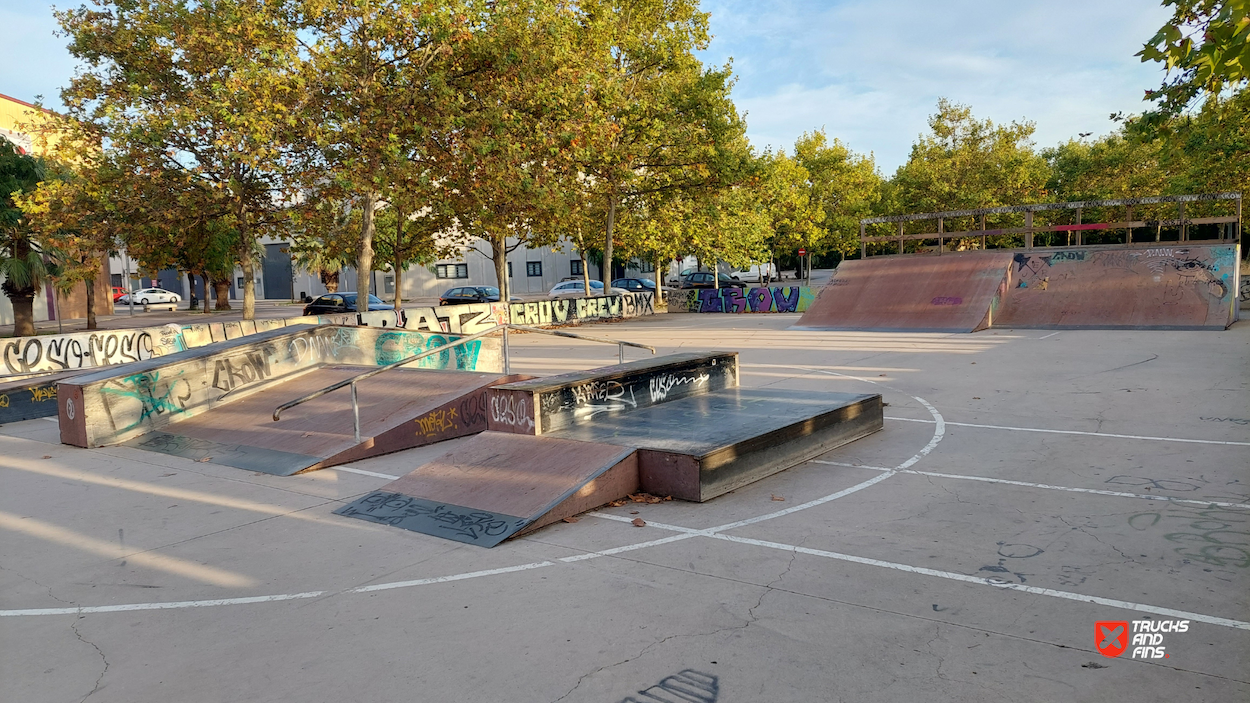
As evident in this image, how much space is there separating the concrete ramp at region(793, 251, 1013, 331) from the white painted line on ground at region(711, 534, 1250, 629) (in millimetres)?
18110

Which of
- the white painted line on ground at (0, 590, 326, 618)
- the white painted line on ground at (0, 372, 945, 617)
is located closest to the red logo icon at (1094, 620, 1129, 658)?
the white painted line on ground at (0, 372, 945, 617)

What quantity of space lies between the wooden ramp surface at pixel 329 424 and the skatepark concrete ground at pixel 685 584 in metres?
0.45

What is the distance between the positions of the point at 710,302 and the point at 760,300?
8.70 feet

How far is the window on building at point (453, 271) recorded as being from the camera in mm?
66000

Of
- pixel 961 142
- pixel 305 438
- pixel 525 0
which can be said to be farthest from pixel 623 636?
pixel 961 142

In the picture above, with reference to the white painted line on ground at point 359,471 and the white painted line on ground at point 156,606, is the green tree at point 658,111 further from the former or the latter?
the white painted line on ground at point 156,606

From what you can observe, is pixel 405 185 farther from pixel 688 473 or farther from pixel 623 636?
pixel 623 636

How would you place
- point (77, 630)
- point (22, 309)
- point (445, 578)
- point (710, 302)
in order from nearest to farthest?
1. point (77, 630)
2. point (445, 578)
3. point (22, 309)
4. point (710, 302)

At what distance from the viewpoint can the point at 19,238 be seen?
25.7 metres

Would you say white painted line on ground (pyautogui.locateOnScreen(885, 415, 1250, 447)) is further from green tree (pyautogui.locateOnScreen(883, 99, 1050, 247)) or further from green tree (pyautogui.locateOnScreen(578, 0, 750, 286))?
green tree (pyautogui.locateOnScreen(883, 99, 1050, 247))

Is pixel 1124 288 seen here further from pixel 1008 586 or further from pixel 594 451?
pixel 1008 586

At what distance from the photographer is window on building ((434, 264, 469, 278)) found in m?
66.0

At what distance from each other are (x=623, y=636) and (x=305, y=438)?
6605 millimetres

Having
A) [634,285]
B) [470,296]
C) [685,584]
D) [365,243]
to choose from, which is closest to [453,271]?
[634,285]
